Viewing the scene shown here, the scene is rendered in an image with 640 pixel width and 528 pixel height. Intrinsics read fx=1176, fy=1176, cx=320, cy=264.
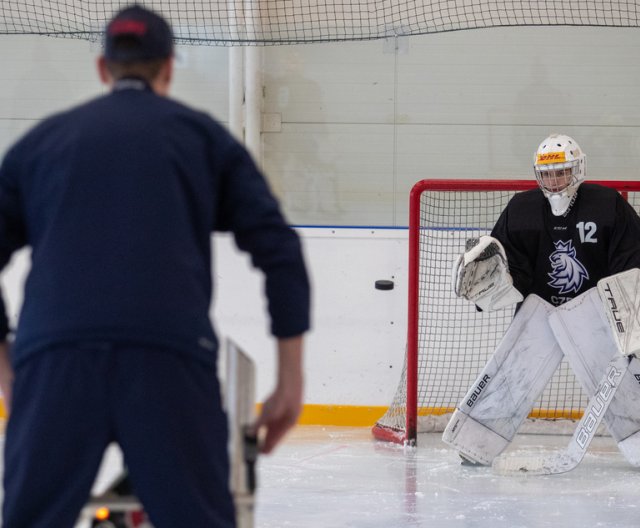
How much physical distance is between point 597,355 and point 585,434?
0.34 meters

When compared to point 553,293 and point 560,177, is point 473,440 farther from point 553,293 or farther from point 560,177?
point 560,177

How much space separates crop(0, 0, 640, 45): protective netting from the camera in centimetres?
646

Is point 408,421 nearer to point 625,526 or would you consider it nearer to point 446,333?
point 446,333

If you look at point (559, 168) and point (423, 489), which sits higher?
point (559, 168)

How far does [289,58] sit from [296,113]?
0.31m

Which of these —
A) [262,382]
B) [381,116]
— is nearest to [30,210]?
[262,382]

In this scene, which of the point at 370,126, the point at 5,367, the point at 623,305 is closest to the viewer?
the point at 5,367

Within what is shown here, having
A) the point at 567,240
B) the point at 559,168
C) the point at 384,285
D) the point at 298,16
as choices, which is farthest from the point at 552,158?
the point at 298,16

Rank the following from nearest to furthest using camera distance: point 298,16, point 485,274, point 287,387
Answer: point 287,387 → point 485,274 → point 298,16

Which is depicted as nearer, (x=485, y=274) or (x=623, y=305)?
(x=623, y=305)

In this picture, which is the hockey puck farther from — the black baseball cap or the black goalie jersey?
the black baseball cap

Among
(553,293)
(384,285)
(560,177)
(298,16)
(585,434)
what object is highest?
(298,16)

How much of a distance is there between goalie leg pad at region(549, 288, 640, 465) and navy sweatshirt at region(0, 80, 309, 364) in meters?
3.30

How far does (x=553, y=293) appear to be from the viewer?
514cm
